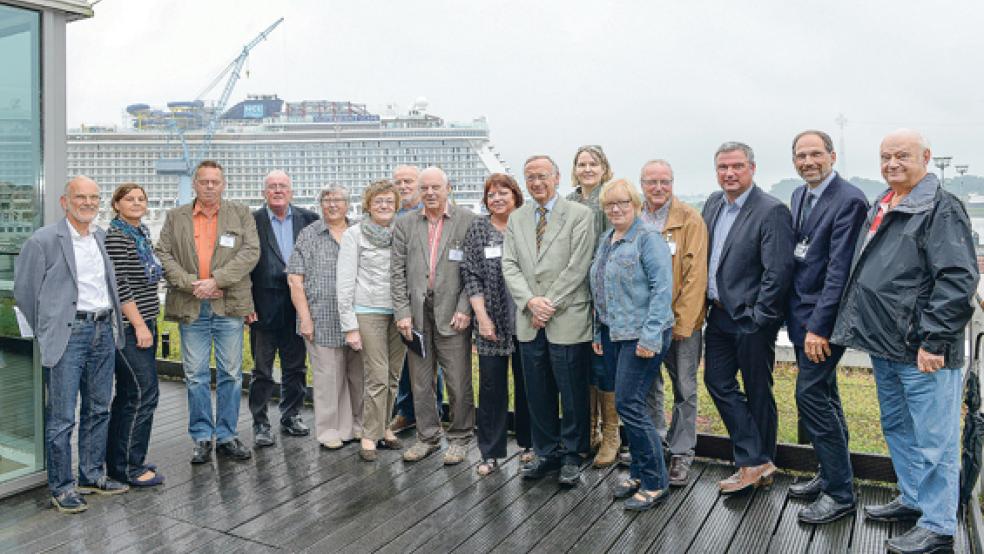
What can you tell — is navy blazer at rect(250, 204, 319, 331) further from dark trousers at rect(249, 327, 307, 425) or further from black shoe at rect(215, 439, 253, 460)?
black shoe at rect(215, 439, 253, 460)

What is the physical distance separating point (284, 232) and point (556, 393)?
1.91 metres

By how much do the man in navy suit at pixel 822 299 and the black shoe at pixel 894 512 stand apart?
0.31ft

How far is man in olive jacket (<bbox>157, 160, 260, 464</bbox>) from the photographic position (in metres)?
3.58

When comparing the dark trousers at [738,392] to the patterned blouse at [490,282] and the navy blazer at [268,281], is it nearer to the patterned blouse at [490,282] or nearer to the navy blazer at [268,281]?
the patterned blouse at [490,282]

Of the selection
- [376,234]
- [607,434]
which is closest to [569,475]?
[607,434]

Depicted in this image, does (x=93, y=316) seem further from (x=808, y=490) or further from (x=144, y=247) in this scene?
(x=808, y=490)

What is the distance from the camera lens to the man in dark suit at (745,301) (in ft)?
9.21

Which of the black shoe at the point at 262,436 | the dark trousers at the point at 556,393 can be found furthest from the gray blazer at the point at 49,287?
the dark trousers at the point at 556,393

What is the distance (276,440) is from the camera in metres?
4.03

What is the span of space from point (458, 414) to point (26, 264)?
2151 millimetres

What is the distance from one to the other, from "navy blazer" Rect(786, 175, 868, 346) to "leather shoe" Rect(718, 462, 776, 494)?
65cm

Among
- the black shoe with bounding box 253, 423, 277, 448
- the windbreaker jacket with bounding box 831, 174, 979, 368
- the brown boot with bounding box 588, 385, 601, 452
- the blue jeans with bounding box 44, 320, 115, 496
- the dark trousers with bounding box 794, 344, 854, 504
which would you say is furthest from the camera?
the black shoe with bounding box 253, 423, 277, 448

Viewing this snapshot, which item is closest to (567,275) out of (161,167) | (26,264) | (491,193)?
(491,193)

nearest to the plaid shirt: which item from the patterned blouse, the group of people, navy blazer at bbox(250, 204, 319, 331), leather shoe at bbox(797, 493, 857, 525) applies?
the group of people
